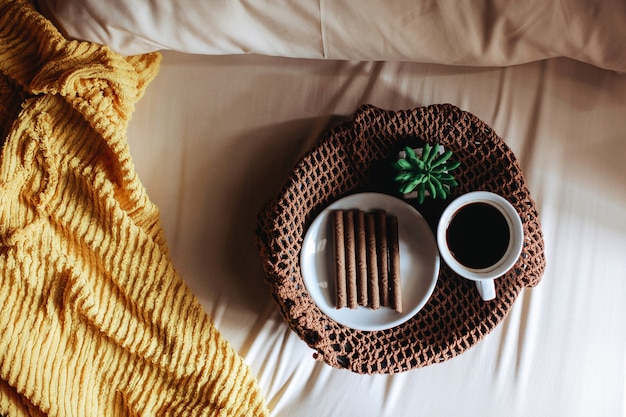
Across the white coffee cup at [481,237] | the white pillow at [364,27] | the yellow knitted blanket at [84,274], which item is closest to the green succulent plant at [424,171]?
the white coffee cup at [481,237]

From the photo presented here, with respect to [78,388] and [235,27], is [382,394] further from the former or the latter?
[235,27]

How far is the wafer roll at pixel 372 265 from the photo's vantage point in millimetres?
703

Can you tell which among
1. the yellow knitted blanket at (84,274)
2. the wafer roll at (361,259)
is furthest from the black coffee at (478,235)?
the yellow knitted blanket at (84,274)

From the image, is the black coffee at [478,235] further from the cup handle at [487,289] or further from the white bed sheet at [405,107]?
the white bed sheet at [405,107]

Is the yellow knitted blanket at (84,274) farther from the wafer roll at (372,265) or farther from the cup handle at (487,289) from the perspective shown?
the cup handle at (487,289)

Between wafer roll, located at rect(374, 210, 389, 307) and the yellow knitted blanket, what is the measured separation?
0.20 m

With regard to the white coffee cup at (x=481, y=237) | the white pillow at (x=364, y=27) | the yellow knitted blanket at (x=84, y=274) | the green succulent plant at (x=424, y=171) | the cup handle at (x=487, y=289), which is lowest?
the yellow knitted blanket at (x=84, y=274)

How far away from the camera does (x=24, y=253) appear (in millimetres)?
691

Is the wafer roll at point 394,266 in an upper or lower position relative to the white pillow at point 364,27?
lower

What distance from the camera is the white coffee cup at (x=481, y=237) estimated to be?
2.16ft

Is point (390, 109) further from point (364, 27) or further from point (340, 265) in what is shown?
point (340, 265)

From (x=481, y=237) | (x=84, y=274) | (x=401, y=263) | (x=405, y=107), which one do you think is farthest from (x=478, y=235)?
(x=84, y=274)

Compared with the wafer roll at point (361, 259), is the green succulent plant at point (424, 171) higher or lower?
higher

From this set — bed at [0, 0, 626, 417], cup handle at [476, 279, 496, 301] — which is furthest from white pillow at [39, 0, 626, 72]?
cup handle at [476, 279, 496, 301]
